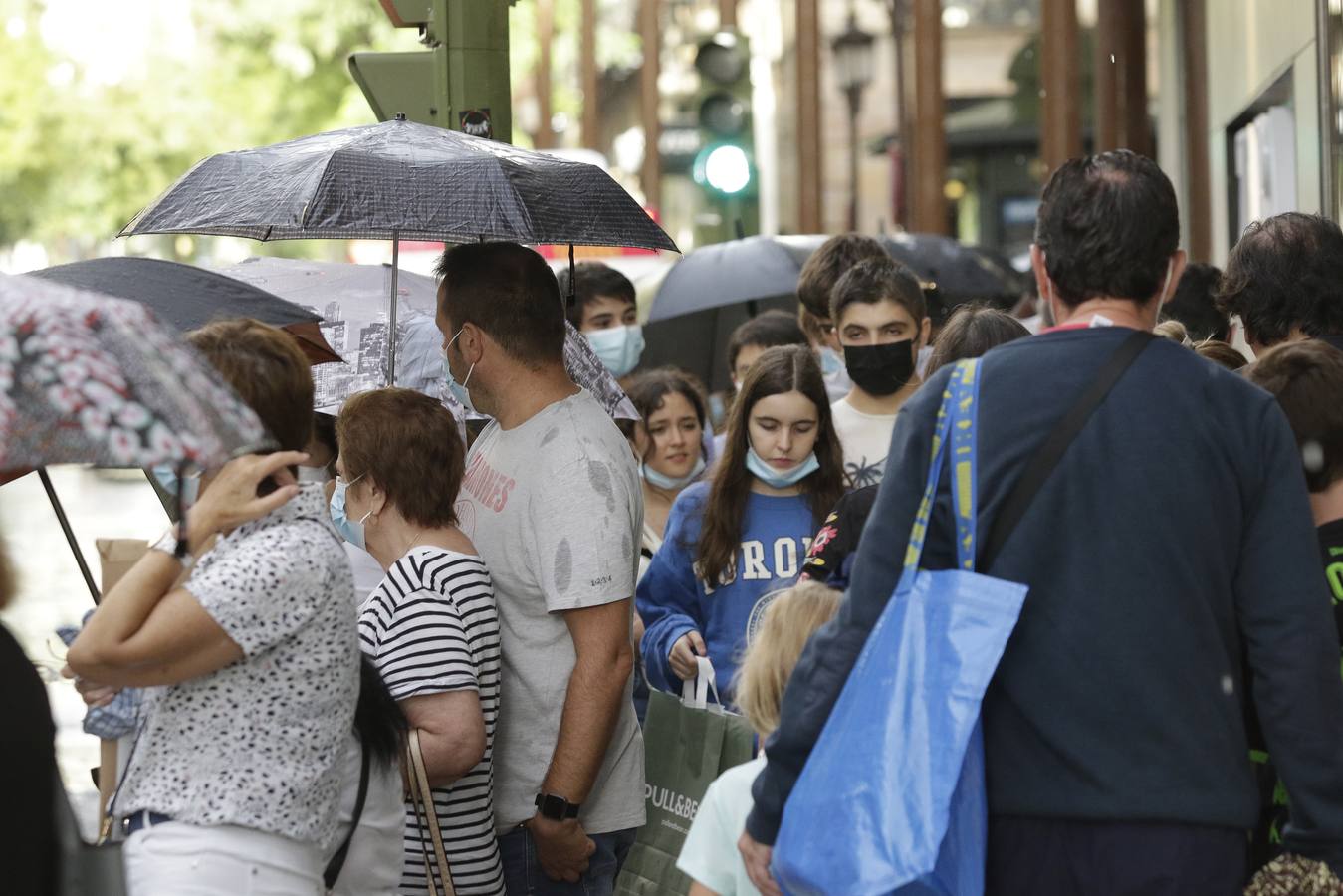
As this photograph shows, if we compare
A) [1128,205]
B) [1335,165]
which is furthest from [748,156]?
[1128,205]

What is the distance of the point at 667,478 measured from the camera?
7.45 metres

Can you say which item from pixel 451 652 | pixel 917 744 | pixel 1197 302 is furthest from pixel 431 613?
pixel 1197 302

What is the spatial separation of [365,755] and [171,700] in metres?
0.54

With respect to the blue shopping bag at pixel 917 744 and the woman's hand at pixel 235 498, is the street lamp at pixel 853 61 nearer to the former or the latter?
the woman's hand at pixel 235 498

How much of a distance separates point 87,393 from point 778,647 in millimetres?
1440

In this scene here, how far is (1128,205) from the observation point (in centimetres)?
346

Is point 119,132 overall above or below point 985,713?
above

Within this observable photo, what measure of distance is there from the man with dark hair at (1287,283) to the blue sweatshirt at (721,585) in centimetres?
146

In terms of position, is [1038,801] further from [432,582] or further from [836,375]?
[836,375]

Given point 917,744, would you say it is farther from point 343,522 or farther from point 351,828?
point 343,522

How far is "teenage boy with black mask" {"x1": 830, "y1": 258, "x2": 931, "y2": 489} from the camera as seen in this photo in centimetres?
631

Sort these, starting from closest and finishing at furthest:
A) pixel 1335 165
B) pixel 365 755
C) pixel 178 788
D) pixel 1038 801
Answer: pixel 1038 801 → pixel 178 788 → pixel 365 755 → pixel 1335 165

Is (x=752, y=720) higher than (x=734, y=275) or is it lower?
lower

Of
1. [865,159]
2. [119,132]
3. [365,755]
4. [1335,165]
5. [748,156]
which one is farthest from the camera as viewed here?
[865,159]
